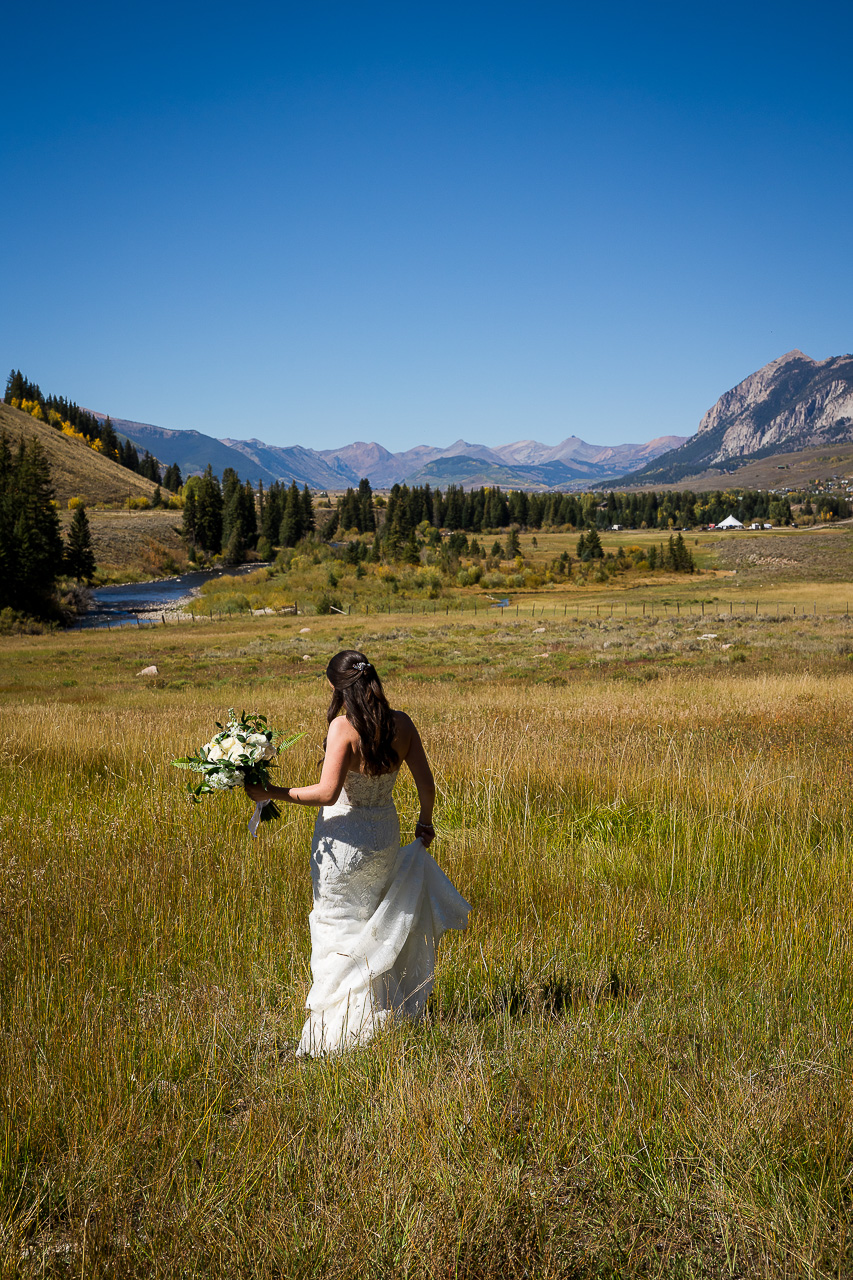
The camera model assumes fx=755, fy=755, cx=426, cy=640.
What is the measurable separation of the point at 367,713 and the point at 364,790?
0.38 meters

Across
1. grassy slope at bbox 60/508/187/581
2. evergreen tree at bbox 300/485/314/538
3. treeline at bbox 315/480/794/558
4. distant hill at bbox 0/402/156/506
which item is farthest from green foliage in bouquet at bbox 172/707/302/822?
distant hill at bbox 0/402/156/506

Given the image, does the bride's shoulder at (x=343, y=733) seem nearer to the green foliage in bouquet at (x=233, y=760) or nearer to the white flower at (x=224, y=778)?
the green foliage in bouquet at (x=233, y=760)

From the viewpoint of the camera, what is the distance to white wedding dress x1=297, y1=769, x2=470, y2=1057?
11.1 feet

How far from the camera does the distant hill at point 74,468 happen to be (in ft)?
455

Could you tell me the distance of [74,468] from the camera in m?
147

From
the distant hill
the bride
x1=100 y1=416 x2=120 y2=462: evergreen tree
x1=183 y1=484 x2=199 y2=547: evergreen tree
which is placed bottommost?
the bride

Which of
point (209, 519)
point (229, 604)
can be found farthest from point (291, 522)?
point (229, 604)

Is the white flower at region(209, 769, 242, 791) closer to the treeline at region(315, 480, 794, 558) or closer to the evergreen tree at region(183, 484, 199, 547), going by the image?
the treeline at region(315, 480, 794, 558)

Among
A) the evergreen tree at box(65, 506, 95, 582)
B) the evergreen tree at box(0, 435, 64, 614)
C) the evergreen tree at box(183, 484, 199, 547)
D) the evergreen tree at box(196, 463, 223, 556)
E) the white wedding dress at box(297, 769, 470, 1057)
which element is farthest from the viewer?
the evergreen tree at box(196, 463, 223, 556)

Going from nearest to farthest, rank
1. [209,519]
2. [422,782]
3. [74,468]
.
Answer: [422,782] → [209,519] → [74,468]

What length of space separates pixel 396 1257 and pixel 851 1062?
187 centimetres

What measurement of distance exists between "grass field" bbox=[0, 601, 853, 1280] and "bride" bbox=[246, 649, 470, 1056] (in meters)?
0.21

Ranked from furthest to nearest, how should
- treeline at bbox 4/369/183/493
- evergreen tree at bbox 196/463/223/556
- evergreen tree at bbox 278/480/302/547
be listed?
1. treeline at bbox 4/369/183/493
2. evergreen tree at bbox 278/480/302/547
3. evergreen tree at bbox 196/463/223/556

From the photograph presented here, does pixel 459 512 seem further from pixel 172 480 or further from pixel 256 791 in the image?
pixel 256 791
